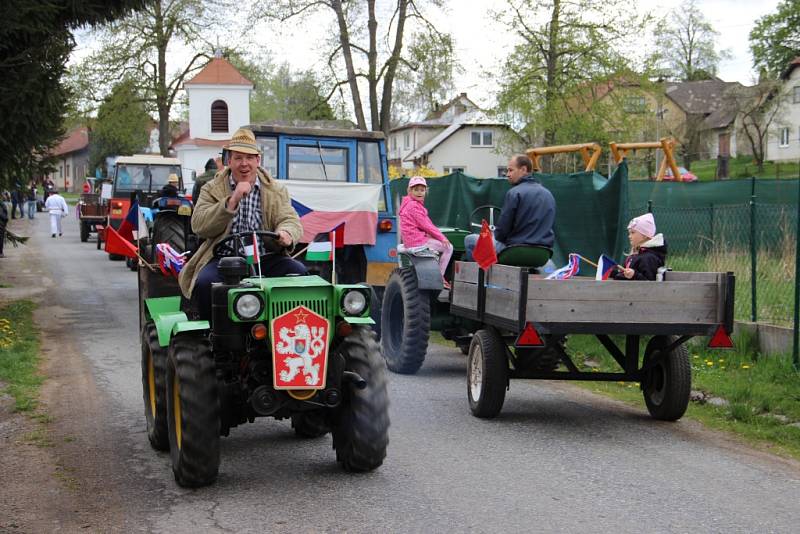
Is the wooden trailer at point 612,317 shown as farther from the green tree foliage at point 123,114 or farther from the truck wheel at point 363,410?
the green tree foliage at point 123,114

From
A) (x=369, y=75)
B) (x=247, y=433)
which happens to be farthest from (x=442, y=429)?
(x=369, y=75)

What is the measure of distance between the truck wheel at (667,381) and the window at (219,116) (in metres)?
61.3

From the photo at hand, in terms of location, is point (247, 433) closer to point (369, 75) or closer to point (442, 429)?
point (442, 429)

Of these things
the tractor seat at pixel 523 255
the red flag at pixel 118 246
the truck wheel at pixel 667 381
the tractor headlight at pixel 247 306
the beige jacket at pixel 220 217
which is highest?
the beige jacket at pixel 220 217

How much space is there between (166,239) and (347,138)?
3.34m

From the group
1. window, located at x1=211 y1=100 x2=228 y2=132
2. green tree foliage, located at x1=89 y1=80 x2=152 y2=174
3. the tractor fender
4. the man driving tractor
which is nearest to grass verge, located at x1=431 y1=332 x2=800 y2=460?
the tractor fender

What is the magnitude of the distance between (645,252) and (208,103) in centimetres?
6098

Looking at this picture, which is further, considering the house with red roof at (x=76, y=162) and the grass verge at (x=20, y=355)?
the house with red roof at (x=76, y=162)

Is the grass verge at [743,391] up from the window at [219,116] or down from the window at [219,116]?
down

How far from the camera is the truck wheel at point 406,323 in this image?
10.7 meters

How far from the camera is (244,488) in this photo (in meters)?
6.19

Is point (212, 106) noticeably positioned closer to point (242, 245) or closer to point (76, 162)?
point (76, 162)

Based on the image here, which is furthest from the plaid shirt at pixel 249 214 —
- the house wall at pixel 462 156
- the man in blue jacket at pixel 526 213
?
the house wall at pixel 462 156

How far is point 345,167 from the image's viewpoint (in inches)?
568
